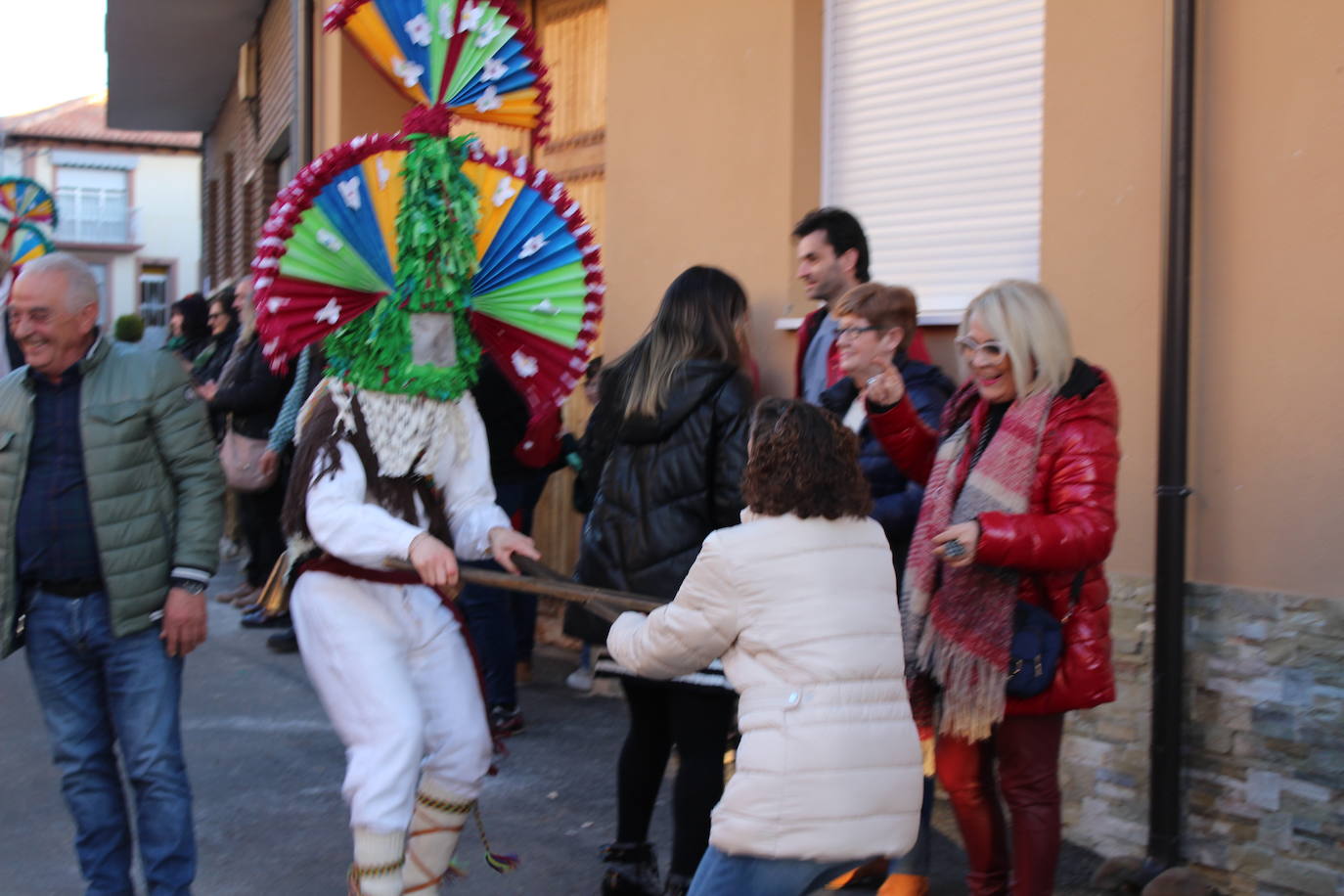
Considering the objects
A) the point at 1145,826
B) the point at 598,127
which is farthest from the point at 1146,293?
the point at 598,127

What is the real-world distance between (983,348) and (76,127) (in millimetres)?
51012

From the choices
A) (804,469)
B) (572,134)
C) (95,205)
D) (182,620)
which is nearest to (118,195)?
(95,205)

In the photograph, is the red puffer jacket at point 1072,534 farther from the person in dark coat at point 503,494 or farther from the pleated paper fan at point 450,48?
the person in dark coat at point 503,494

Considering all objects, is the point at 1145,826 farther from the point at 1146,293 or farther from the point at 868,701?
the point at 868,701

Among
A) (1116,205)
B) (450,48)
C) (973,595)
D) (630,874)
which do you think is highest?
(450,48)

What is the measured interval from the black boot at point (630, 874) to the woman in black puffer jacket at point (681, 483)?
0.17 meters

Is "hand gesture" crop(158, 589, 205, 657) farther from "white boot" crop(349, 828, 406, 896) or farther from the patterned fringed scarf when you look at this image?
the patterned fringed scarf

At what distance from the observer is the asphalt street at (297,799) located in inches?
185

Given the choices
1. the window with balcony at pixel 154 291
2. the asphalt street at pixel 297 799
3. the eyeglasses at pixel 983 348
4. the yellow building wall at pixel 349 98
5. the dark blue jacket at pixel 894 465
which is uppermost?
the window with balcony at pixel 154 291

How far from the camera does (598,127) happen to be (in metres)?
7.55

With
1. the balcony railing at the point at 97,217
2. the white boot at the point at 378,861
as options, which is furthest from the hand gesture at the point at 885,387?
the balcony railing at the point at 97,217

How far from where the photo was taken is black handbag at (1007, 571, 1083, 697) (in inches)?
144

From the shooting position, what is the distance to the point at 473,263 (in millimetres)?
4027

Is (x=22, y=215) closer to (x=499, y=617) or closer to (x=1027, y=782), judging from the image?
(x=499, y=617)
